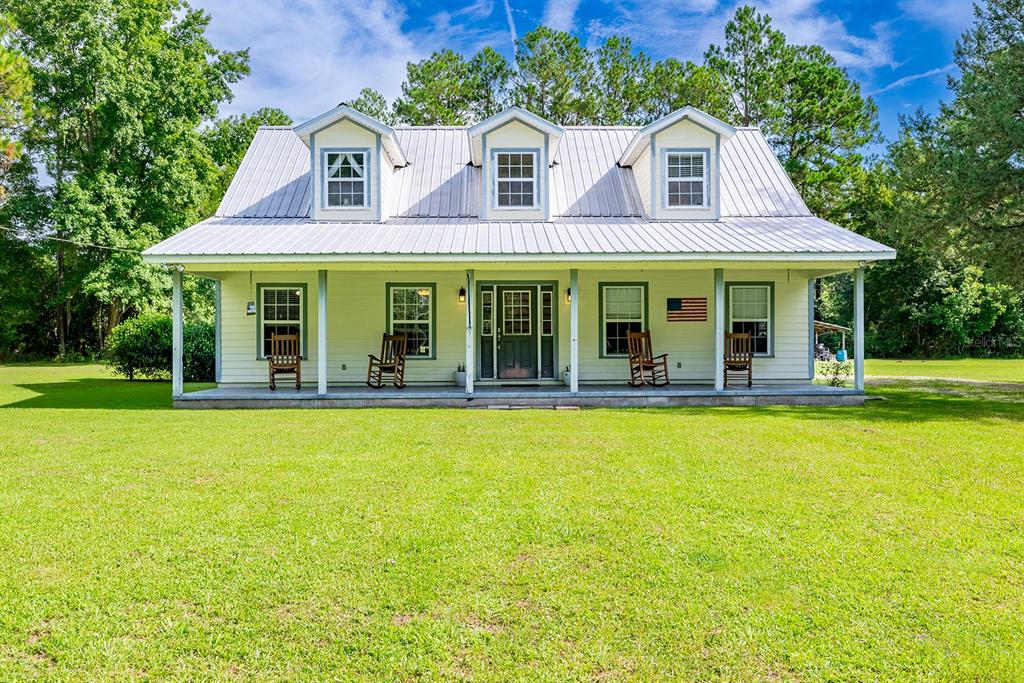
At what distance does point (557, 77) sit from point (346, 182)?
54.1ft

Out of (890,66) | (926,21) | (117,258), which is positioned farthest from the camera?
(890,66)

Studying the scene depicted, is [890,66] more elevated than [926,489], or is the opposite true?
[890,66]

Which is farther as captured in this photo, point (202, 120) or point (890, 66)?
point (202, 120)

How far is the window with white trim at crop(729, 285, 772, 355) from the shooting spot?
1240cm

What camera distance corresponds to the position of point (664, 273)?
1241cm

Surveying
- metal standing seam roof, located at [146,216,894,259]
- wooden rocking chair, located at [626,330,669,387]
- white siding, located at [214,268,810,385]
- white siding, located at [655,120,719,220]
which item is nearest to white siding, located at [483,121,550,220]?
metal standing seam roof, located at [146,216,894,259]

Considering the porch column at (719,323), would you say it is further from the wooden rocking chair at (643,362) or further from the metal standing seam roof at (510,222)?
the wooden rocking chair at (643,362)

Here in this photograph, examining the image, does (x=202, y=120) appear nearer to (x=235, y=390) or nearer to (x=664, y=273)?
(x=235, y=390)

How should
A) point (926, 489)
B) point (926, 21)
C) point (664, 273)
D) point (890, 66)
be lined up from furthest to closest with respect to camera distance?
point (890, 66)
point (926, 21)
point (664, 273)
point (926, 489)

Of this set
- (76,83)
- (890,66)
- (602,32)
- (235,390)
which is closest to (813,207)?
(890,66)

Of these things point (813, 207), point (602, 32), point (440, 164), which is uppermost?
point (602, 32)

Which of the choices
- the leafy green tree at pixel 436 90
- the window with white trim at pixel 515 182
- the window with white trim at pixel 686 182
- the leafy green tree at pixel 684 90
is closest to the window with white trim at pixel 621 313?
the window with white trim at pixel 686 182

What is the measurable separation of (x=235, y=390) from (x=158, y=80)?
748 inches

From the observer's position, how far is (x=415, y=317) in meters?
12.4
